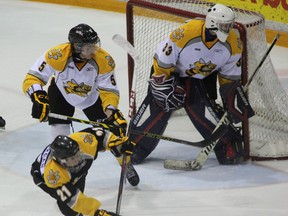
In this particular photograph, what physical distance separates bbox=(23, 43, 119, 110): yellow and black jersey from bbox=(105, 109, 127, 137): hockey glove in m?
0.09

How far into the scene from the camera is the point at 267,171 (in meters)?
4.78

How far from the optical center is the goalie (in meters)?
4.62

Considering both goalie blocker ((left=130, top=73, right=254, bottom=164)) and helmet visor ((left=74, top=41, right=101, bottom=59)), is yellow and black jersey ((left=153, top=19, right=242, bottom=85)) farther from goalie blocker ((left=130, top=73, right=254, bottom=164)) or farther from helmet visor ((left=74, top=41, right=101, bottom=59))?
helmet visor ((left=74, top=41, right=101, bottom=59))

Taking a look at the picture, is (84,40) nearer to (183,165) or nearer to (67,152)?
(67,152)

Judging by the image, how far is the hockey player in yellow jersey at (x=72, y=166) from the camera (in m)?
3.66

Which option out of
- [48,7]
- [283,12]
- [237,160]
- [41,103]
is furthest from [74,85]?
[48,7]

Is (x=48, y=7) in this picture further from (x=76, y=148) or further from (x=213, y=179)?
(x=76, y=148)

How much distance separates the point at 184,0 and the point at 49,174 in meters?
2.00

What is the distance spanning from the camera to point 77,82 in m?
4.43

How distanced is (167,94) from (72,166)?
1152 millimetres

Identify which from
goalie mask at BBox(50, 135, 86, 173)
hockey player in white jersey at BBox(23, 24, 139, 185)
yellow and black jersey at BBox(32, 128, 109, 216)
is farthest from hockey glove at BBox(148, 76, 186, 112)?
goalie mask at BBox(50, 135, 86, 173)

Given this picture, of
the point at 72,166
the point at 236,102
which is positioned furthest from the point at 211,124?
the point at 72,166

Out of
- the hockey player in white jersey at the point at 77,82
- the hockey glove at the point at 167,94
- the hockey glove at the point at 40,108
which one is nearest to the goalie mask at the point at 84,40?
the hockey player in white jersey at the point at 77,82

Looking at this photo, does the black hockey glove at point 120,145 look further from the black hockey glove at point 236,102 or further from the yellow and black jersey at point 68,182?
the black hockey glove at point 236,102
